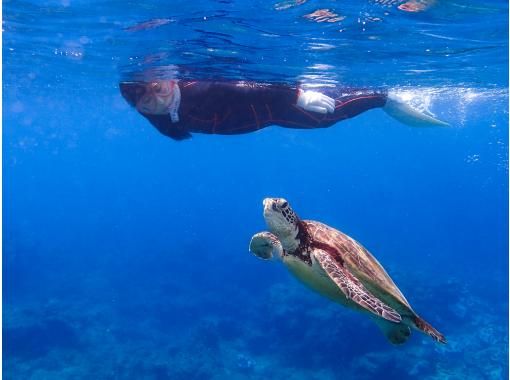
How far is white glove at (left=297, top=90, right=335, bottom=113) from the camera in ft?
26.1

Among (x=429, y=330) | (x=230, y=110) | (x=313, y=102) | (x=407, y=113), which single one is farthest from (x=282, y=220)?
Answer: (x=407, y=113)

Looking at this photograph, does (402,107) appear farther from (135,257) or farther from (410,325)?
(135,257)

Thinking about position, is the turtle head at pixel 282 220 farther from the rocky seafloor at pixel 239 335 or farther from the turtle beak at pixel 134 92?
the rocky seafloor at pixel 239 335

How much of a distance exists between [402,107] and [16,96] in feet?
92.4

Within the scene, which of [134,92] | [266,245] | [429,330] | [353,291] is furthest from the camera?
[134,92]

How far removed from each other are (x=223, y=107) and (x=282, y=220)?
376 cm

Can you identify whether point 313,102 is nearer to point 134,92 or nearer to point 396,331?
point 134,92

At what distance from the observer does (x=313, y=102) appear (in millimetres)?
7977

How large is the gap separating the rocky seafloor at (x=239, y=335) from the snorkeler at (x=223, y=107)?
8.87 m

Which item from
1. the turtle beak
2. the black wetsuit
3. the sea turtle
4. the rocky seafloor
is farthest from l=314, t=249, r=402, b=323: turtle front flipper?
the rocky seafloor

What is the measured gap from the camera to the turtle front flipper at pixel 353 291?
386 centimetres

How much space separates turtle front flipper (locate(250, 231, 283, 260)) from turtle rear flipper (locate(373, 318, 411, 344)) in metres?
1.52

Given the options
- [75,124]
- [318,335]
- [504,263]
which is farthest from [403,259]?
[75,124]

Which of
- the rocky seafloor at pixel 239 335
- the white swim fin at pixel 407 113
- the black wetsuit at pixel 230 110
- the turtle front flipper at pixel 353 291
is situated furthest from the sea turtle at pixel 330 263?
the rocky seafloor at pixel 239 335
